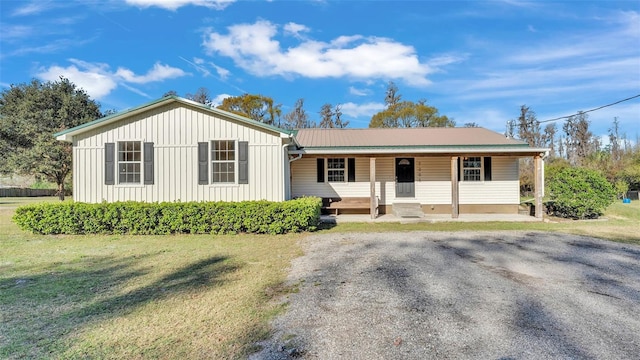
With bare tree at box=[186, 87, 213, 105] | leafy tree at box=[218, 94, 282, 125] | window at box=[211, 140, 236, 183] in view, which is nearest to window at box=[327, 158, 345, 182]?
window at box=[211, 140, 236, 183]

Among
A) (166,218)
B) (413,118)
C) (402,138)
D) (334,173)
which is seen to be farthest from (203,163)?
(413,118)

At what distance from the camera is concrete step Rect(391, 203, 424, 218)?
12.3m

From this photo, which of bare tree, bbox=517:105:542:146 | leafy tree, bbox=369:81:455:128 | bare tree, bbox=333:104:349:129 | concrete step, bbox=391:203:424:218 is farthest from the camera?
bare tree, bbox=333:104:349:129

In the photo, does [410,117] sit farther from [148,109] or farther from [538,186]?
[148,109]

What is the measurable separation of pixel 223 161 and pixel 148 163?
7.83 ft

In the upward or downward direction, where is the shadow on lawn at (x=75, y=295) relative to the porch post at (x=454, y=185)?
downward

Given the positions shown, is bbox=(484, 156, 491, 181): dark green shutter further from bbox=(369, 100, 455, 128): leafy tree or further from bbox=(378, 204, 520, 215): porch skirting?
bbox=(369, 100, 455, 128): leafy tree

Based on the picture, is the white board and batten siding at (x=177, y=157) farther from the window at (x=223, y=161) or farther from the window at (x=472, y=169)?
the window at (x=472, y=169)

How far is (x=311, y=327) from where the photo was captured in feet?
10.7

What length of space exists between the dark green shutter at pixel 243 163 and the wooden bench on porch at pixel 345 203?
13.4 feet

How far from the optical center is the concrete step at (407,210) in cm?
1229

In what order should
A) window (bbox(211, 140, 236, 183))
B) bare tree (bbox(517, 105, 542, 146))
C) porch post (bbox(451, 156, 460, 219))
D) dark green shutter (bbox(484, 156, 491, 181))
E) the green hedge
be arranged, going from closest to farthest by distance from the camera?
the green hedge < window (bbox(211, 140, 236, 183)) < porch post (bbox(451, 156, 460, 219)) < dark green shutter (bbox(484, 156, 491, 181)) < bare tree (bbox(517, 105, 542, 146))

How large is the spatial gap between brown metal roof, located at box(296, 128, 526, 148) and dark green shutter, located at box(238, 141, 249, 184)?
10.0 feet

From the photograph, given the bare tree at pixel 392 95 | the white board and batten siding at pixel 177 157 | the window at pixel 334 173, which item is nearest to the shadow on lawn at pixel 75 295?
the white board and batten siding at pixel 177 157
